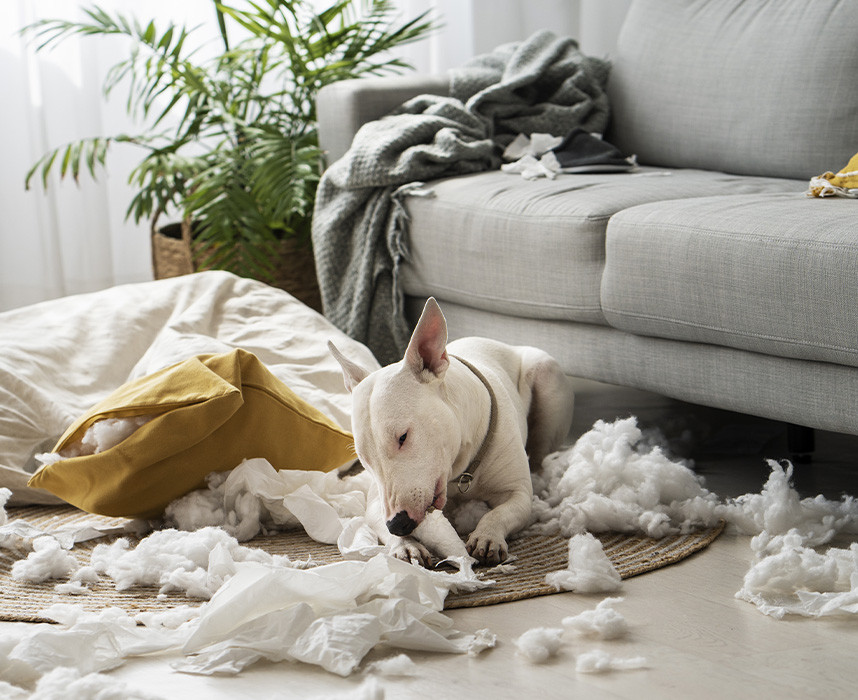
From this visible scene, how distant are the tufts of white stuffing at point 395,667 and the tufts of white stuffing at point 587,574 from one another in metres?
0.32

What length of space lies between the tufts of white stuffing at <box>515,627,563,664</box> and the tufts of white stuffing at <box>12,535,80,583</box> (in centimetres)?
78

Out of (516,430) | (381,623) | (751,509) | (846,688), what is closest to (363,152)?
(516,430)

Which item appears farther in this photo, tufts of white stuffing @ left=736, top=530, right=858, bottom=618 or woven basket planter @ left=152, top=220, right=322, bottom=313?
woven basket planter @ left=152, top=220, right=322, bottom=313

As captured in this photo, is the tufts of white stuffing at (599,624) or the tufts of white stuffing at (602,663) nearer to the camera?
the tufts of white stuffing at (602,663)

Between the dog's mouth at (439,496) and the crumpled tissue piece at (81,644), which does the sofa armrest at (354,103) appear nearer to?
the dog's mouth at (439,496)

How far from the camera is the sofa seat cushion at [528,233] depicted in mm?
2340

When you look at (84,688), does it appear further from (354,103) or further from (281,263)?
(281,263)

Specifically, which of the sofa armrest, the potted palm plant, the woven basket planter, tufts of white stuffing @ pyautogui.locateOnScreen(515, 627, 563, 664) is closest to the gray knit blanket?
the sofa armrest

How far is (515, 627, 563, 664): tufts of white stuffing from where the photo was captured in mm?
1347

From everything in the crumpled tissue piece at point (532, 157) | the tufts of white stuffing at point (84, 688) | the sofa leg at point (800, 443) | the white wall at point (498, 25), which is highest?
the white wall at point (498, 25)

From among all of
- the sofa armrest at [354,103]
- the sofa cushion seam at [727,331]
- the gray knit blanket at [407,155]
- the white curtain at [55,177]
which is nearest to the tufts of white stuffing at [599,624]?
the sofa cushion seam at [727,331]

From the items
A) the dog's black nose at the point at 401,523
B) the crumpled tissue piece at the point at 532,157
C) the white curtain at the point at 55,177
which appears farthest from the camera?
the white curtain at the point at 55,177

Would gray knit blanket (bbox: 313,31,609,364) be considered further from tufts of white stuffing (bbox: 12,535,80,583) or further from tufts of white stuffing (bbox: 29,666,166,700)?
tufts of white stuffing (bbox: 29,666,166,700)

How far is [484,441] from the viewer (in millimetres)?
1872
